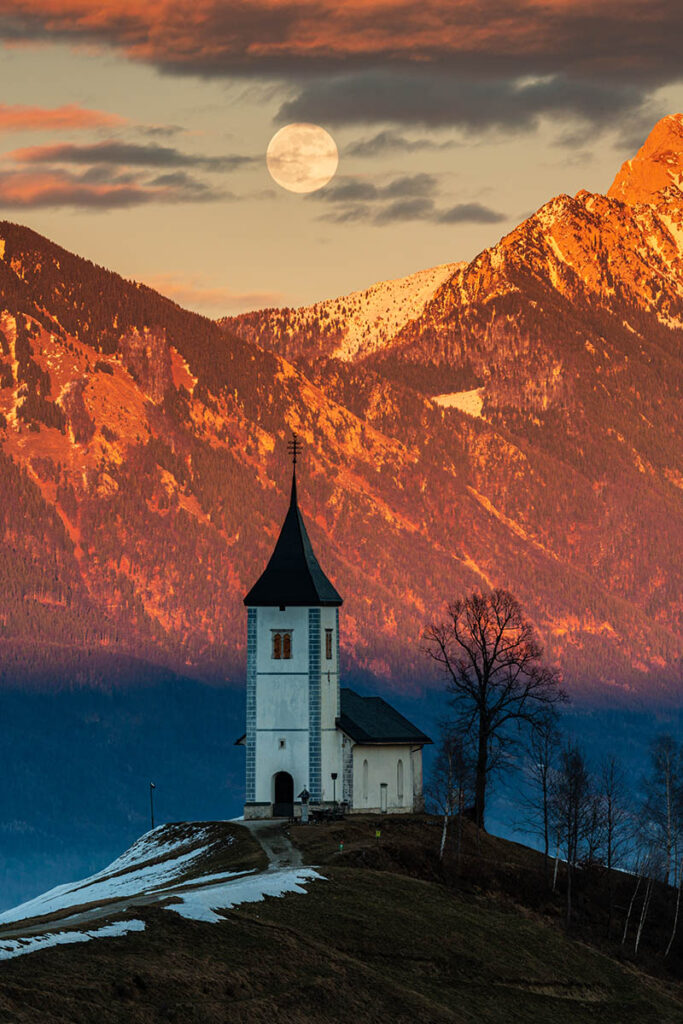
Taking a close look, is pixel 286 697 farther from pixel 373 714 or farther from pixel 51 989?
pixel 51 989

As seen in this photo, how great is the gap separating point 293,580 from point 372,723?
1069 centimetres

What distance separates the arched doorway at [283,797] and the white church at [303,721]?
0.06 meters

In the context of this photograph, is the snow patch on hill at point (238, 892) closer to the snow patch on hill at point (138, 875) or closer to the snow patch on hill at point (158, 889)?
the snow patch on hill at point (158, 889)

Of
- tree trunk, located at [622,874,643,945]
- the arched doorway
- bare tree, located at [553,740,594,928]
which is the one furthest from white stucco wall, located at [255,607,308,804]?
tree trunk, located at [622,874,643,945]

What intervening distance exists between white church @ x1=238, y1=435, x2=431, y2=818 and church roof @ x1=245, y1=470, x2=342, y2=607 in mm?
62

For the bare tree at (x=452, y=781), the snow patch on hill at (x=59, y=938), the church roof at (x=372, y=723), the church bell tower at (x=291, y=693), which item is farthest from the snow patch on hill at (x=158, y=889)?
the church roof at (x=372, y=723)

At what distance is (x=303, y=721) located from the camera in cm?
12462

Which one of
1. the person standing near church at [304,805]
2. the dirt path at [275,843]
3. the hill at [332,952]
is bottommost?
the hill at [332,952]

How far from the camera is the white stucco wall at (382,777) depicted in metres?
125

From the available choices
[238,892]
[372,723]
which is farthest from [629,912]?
[238,892]

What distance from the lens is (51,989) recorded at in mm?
56938

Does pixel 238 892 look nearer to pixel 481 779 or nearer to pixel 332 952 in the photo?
pixel 332 952

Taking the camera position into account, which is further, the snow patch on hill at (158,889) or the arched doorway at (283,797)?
the arched doorway at (283,797)

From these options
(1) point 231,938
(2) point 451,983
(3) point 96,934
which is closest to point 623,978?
(2) point 451,983
